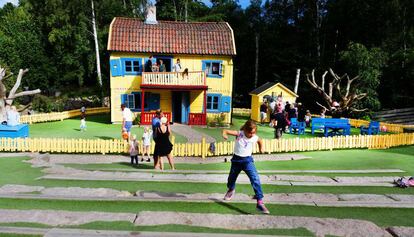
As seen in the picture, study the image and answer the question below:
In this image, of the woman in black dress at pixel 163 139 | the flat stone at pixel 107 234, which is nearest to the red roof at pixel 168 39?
the woman in black dress at pixel 163 139

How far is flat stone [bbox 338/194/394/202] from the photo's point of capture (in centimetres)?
792

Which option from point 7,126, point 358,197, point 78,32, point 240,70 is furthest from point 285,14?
point 358,197

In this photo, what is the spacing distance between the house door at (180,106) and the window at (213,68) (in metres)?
2.45

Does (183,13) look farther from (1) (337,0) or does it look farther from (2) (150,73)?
(2) (150,73)

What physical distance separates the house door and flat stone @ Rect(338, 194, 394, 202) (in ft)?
61.5

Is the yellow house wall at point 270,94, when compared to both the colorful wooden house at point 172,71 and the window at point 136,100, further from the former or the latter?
the window at point 136,100

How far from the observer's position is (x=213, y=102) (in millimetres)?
26859

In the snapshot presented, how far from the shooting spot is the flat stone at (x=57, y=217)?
244 inches

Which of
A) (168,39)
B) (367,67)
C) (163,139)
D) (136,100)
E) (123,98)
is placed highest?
(168,39)

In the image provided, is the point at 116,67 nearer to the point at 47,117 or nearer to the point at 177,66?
the point at 177,66

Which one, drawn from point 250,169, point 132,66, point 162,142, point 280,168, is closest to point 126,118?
point 162,142

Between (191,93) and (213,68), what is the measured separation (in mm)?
2716

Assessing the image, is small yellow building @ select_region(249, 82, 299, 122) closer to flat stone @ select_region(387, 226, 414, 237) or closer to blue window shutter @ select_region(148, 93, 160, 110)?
blue window shutter @ select_region(148, 93, 160, 110)

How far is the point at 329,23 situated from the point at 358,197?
122ft
